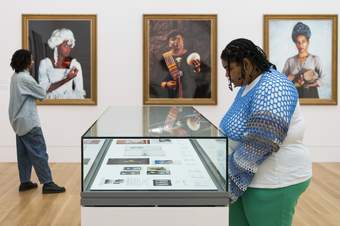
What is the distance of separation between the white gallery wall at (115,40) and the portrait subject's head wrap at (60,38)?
0.39 metres

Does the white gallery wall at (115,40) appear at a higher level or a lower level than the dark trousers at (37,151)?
higher

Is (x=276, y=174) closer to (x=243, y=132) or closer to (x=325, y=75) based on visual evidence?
(x=243, y=132)

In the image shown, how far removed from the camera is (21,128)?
27.9 feet

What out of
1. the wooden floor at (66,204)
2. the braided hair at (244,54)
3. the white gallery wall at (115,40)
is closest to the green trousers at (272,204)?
the braided hair at (244,54)

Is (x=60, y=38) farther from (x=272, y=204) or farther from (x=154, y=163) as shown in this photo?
(x=272, y=204)

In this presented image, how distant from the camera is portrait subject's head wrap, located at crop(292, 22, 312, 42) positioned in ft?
37.9

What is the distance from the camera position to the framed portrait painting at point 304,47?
455 inches

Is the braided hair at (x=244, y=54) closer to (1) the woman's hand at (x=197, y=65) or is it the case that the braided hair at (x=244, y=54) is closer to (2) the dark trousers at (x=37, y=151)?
(2) the dark trousers at (x=37, y=151)

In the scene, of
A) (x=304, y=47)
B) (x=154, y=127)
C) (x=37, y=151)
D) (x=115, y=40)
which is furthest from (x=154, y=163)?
(x=304, y=47)

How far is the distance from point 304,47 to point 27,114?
19.0 feet

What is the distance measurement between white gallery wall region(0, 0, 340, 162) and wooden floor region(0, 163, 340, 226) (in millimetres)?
1496

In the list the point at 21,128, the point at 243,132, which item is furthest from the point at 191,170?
the point at 21,128

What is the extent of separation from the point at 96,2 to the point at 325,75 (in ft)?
15.5

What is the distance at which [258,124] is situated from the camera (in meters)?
3.29
